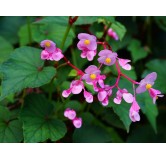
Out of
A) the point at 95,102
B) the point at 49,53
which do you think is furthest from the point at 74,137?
the point at 49,53

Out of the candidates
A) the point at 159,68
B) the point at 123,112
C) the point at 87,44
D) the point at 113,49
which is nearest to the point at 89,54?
the point at 87,44

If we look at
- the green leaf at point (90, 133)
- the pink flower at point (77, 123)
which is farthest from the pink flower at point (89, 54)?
the green leaf at point (90, 133)

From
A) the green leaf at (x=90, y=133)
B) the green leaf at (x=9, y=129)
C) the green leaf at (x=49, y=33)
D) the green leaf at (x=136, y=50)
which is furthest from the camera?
the green leaf at (x=136, y=50)

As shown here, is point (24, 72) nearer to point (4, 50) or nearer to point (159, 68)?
point (4, 50)

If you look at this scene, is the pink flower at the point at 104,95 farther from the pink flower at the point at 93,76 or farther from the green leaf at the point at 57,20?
the green leaf at the point at 57,20

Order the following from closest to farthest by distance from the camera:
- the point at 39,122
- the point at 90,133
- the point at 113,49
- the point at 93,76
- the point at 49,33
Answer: the point at 93,76
the point at 39,122
the point at 90,133
the point at 49,33
the point at 113,49

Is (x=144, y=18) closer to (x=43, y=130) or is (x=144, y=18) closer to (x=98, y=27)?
(x=98, y=27)

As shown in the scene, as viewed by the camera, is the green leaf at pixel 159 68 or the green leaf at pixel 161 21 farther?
the green leaf at pixel 161 21

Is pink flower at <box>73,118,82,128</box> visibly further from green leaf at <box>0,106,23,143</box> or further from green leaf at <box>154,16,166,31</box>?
green leaf at <box>154,16,166,31</box>

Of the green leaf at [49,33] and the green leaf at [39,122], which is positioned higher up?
the green leaf at [49,33]
